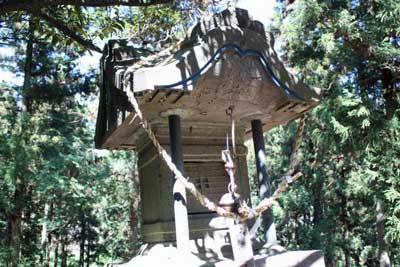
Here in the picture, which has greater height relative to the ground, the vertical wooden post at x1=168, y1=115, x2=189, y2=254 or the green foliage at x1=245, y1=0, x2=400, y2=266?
the green foliage at x1=245, y1=0, x2=400, y2=266

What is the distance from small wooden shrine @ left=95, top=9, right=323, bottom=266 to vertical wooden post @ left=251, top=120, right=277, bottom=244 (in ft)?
0.14

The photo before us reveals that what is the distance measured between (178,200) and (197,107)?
3.97 ft

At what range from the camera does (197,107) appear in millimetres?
4727

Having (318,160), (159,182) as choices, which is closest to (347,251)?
(318,160)

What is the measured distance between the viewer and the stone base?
393 cm

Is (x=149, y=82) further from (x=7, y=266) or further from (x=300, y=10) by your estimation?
(x=7, y=266)

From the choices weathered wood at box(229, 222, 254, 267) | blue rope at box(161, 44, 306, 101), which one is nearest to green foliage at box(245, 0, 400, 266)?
blue rope at box(161, 44, 306, 101)

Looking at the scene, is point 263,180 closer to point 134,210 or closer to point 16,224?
point 16,224

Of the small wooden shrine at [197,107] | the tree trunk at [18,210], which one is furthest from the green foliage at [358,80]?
the tree trunk at [18,210]

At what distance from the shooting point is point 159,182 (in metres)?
4.99

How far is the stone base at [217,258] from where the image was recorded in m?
3.93

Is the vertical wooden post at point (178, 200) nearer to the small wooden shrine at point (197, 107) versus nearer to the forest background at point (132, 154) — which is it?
the small wooden shrine at point (197, 107)

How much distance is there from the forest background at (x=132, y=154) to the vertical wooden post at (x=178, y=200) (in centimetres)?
124

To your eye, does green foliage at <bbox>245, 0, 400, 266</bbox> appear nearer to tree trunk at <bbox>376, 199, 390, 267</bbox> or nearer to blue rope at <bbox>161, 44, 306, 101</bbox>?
tree trunk at <bbox>376, 199, 390, 267</bbox>
